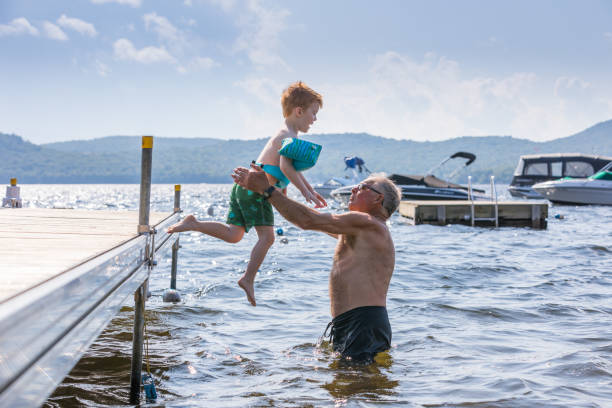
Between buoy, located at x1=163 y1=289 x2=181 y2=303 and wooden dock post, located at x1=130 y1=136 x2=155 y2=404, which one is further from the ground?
wooden dock post, located at x1=130 y1=136 x2=155 y2=404

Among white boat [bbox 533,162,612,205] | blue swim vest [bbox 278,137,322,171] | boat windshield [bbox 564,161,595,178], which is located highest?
boat windshield [bbox 564,161,595,178]

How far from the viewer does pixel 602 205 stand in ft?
118

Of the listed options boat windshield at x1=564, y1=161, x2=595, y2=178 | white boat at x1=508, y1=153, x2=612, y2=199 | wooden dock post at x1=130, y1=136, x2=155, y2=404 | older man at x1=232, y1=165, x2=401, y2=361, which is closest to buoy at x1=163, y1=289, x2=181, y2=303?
wooden dock post at x1=130, y1=136, x2=155, y2=404

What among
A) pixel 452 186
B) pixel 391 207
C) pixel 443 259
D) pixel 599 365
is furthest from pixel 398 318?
pixel 452 186

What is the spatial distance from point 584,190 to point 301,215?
116 ft

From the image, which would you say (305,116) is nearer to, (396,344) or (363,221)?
(363,221)

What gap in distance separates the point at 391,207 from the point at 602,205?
116 feet

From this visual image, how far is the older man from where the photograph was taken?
4785 mm

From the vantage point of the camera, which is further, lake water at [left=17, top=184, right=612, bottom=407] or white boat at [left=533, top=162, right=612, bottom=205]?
white boat at [left=533, top=162, right=612, bottom=205]

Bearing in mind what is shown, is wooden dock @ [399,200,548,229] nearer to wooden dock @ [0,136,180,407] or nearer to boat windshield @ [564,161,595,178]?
wooden dock @ [0,136,180,407]

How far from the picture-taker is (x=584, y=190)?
35.4 meters

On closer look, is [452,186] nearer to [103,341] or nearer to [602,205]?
[602,205]

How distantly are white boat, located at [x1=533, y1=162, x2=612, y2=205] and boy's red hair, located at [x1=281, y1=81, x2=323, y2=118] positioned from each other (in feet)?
113

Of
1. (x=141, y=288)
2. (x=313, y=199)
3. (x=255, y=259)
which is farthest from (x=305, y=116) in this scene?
(x=141, y=288)
